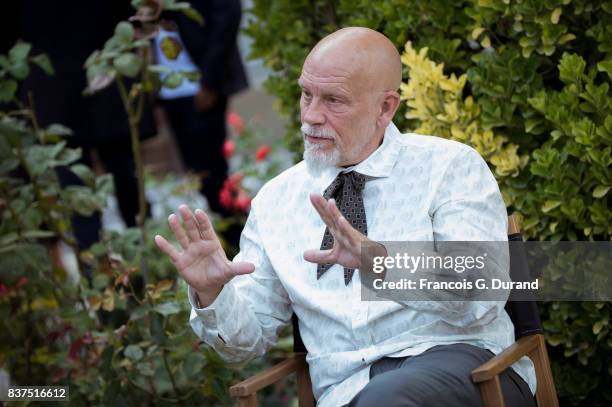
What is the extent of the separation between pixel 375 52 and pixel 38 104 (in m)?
2.60

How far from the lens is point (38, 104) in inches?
209

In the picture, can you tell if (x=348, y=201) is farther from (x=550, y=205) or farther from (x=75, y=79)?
(x=75, y=79)

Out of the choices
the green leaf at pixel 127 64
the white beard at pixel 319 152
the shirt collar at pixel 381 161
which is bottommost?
the green leaf at pixel 127 64

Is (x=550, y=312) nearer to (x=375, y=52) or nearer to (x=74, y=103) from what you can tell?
(x=375, y=52)

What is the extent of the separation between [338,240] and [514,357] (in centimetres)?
58

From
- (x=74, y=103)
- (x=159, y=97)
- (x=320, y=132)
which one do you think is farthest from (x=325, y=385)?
(x=159, y=97)

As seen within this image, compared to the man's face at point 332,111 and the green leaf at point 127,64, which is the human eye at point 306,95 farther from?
the green leaf at point 127,64

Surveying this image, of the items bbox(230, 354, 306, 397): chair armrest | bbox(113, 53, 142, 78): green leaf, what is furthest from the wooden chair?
bbox(113, 53, 142, 78): green leaf

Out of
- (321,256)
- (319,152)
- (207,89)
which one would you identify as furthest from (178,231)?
(207,89)

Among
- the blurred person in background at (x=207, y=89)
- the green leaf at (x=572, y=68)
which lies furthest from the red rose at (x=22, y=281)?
the green leaf at (x=572, y=68)

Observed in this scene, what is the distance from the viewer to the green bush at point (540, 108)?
3.39 meters

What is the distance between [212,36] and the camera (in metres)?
6.18

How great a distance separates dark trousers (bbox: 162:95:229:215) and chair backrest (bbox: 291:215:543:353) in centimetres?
334

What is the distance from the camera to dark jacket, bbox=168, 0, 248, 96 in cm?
613
